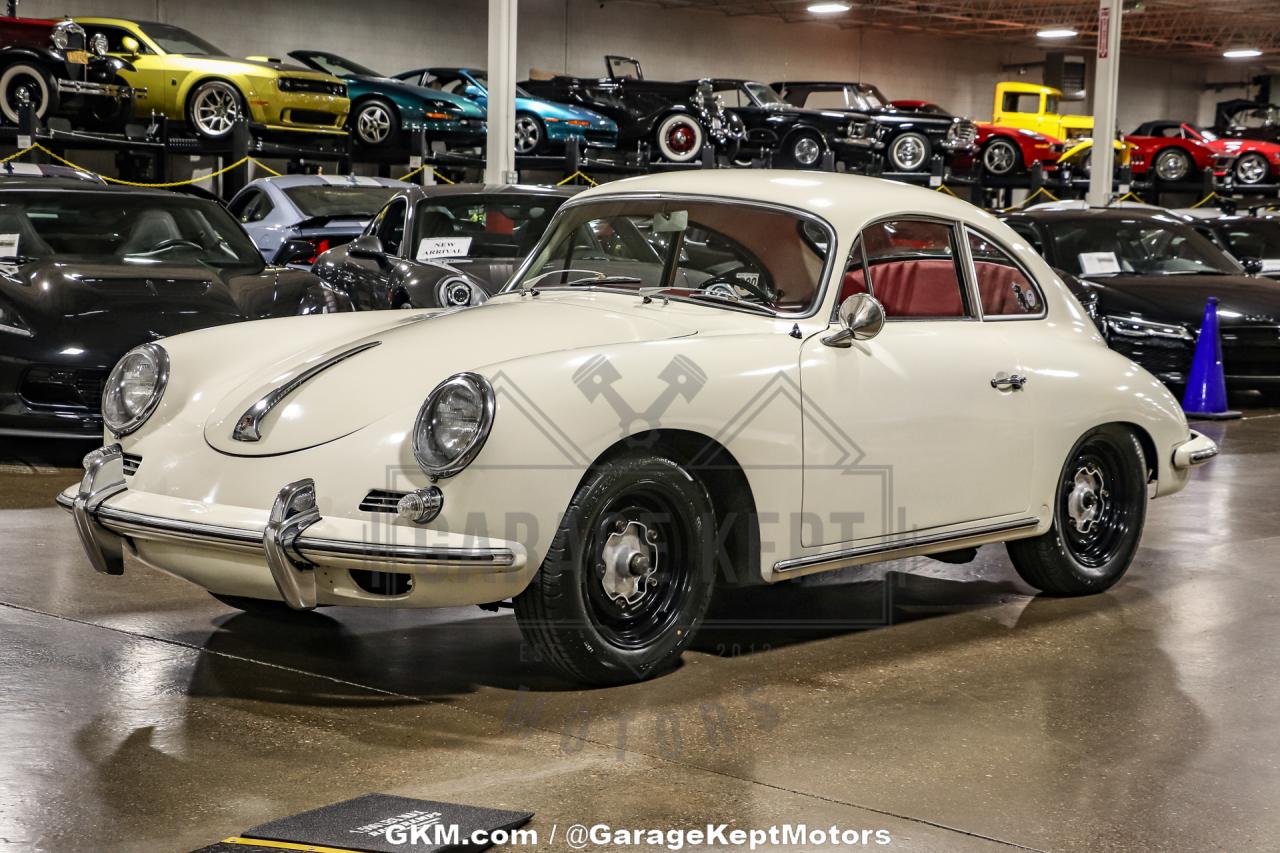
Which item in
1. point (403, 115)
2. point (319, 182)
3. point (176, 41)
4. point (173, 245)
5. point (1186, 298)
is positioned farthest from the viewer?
point (403, 115)

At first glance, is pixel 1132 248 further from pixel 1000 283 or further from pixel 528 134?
pixel 528 134

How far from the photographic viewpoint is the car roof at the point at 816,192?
16.7ft

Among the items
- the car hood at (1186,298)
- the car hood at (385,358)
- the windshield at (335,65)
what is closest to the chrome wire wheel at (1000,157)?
the windshield at (335,65)

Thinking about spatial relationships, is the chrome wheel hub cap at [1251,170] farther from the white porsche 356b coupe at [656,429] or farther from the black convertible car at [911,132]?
the white porsche 356b coupe at [656,429]

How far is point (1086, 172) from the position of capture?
2509cm

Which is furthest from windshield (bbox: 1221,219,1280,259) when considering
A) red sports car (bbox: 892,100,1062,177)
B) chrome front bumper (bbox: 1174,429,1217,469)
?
red sports car (bbox: 892,100,1062,177)

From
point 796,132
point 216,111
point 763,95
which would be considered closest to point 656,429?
point 216,111

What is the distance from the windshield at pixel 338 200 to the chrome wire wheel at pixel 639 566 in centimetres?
980

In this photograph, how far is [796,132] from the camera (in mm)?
22406

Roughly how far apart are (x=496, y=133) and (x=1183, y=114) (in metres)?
32.9

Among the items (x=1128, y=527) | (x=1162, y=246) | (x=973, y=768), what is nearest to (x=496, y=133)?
(x=1162, y=246)

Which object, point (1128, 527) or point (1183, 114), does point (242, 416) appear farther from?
point (1183, 114)

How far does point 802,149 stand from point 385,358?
18.6 meters

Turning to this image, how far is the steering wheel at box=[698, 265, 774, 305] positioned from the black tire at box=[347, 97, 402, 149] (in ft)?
49.9
